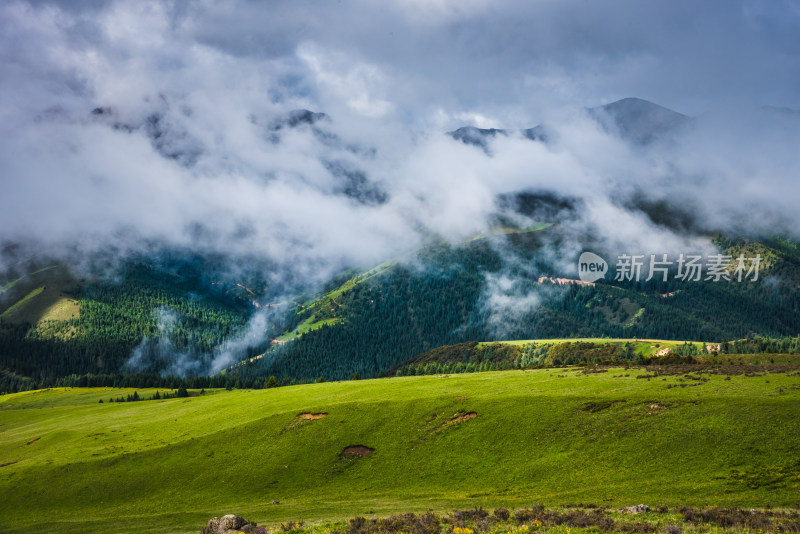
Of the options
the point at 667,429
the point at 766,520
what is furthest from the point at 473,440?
the point at 766,520

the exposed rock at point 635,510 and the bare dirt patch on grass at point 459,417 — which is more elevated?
the exposed rock at point 635,510

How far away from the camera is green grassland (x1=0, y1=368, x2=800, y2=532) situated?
4569cm

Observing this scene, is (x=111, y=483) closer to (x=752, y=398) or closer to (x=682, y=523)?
(x=682, y=523)

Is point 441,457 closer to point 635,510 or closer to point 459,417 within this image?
point 459,417

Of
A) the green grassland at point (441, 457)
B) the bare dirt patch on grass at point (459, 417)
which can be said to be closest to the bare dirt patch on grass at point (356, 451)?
the green grassland at point (441, 457)

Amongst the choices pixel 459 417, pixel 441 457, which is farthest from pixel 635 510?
pixel 459 417

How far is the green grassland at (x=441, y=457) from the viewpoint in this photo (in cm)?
4569

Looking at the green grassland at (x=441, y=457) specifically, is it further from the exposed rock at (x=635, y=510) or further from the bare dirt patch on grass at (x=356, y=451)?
the exposed rock at (x=635, y=510)

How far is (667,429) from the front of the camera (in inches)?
2092

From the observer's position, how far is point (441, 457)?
5931cm

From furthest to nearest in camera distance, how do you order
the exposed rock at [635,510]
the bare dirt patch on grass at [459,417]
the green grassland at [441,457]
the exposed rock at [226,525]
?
the bare dirt patch on grass at [459,417] < the green grassland at [441,457] < the exposed rock at [226,525] < the exposed rock at [635,510]

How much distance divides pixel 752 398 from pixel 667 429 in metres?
10.8

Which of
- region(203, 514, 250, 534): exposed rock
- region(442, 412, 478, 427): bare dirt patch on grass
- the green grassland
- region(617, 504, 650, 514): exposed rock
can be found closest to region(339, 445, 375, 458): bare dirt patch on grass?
the green grassland

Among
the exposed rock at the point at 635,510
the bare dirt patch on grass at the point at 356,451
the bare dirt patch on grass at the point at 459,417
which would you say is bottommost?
the bare dirt patch on grass at the point at 356,451
